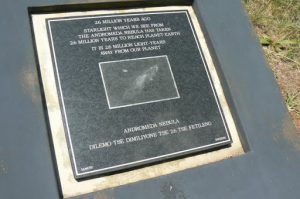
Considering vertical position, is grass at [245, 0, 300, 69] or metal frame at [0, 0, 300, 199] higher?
grass at [245, 0, 300, 69]

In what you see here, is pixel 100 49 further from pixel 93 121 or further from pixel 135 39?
pixel 93 121

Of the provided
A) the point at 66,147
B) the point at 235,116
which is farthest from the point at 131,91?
the point at 235,116

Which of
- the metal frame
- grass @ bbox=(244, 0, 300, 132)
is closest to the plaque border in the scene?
the metal frame

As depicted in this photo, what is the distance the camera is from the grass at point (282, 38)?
3.09 meters

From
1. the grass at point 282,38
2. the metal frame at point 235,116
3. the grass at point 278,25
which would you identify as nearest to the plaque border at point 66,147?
the metal frame at point 235,116

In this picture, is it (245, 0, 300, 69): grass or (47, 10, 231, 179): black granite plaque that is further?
(245, 0, 300, 69): grass

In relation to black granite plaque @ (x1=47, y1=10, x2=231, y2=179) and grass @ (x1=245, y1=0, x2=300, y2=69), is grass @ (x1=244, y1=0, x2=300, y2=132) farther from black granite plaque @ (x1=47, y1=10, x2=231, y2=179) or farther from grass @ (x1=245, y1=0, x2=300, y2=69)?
black granite plaque @ (x1=47, y1=10, x2=231, y2=179)

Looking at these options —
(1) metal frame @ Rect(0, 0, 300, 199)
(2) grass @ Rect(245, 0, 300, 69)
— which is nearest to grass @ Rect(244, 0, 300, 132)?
(2) grass @ Rect(245, 0, 300, 69)

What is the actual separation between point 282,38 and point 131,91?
166cm

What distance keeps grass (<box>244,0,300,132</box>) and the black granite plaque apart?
1022 millimetres

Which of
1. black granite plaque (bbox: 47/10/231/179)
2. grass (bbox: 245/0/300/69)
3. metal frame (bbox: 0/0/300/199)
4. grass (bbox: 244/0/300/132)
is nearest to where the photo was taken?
metal frame (bbox: 0/0/300/199)

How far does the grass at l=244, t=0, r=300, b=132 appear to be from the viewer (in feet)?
10.1

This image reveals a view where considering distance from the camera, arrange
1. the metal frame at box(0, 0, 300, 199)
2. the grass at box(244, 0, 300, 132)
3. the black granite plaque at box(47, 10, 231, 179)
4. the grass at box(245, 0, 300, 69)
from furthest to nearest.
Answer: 1. the grass at box(245, 0, 300, 69)
2. the grass at box(244, 0, 300, 132)
3. the black granite plaque at box(47, 10, 231, 179)
4. the metal frame at box(0, 0, 300, 199)

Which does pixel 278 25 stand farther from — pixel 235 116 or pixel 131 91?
pixel 131 91
